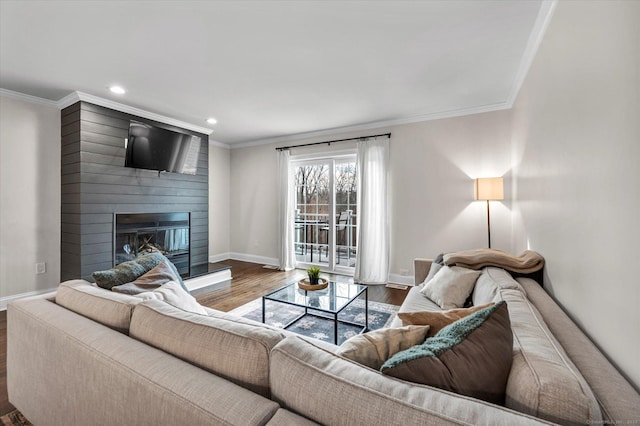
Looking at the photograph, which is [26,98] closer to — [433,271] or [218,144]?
[218,144]

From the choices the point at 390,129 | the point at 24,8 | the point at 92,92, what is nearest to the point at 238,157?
the point at 92,92

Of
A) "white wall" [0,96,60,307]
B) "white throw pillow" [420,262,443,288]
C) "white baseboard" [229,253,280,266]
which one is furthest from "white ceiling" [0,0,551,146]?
"white baseboard" [229,253,280,266]

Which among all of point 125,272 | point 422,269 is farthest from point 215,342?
point 422,269

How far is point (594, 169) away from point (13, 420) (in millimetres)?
3167

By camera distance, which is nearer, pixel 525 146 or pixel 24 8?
pixel 24 8

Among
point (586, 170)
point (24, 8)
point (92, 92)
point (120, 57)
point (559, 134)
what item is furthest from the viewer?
point (92, 92)

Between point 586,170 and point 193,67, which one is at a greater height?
point 193,67

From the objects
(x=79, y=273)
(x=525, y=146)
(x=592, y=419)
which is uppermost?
(x=525, y=146)

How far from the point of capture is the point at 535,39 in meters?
2.14

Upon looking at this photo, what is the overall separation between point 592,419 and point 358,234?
3.82 meters

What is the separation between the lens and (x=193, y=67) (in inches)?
106

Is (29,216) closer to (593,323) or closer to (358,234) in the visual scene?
(358,234)

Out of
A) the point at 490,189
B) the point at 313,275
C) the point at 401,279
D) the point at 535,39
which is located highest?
the point at 535,39

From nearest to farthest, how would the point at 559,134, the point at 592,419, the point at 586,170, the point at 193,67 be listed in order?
the point at 592,419 → the point at 586,170 → the point at 559,134 → the point at 193,67
